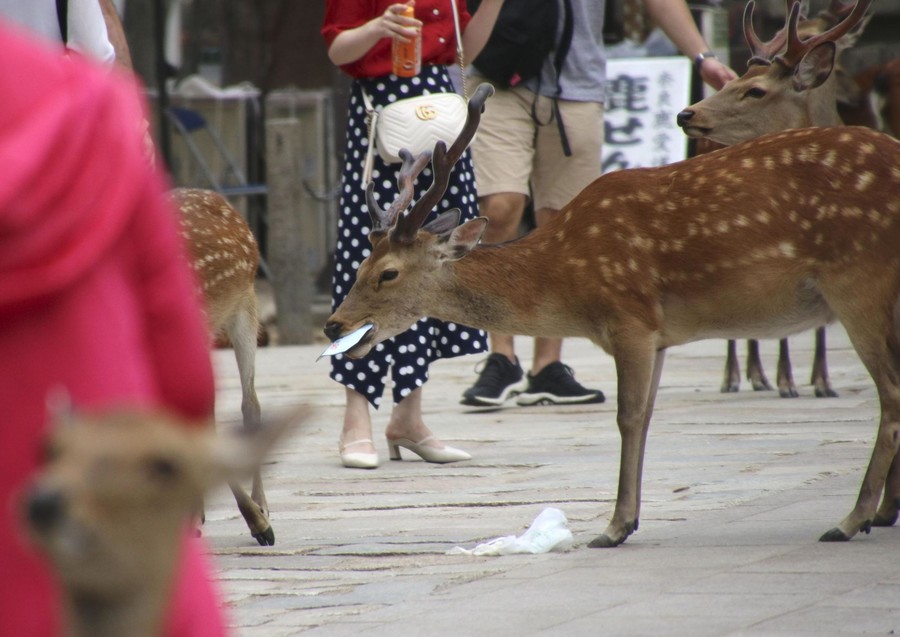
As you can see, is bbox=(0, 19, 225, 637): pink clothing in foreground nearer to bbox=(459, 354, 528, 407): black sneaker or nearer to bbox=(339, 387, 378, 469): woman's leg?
bbox=(339, 387, 378, 469): woman's leg

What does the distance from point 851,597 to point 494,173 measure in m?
4.11

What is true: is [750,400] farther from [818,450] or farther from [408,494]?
[408,494]

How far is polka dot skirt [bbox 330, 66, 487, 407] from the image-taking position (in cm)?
654

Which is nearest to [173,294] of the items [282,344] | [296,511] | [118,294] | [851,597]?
[118,294]

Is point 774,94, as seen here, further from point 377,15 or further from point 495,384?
point 495,384

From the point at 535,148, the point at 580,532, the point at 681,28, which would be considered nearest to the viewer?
the point at 580,532

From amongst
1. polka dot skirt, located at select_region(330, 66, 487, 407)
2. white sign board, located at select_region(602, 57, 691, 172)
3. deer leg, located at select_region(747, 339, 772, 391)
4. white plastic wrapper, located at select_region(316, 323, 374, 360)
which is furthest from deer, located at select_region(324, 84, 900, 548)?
white sign board, located at select_region(602, 57, 691, 172)

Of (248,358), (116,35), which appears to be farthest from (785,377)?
(116,35)

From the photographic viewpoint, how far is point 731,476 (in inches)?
236

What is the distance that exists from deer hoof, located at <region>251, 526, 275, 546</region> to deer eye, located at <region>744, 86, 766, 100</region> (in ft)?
9.77

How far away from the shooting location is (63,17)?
4164 millimetres

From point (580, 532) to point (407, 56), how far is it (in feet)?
6.85

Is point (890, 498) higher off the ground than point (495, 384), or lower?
higher

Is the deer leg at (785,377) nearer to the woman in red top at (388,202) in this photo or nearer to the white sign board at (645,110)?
the woman in red top at (388,202)
